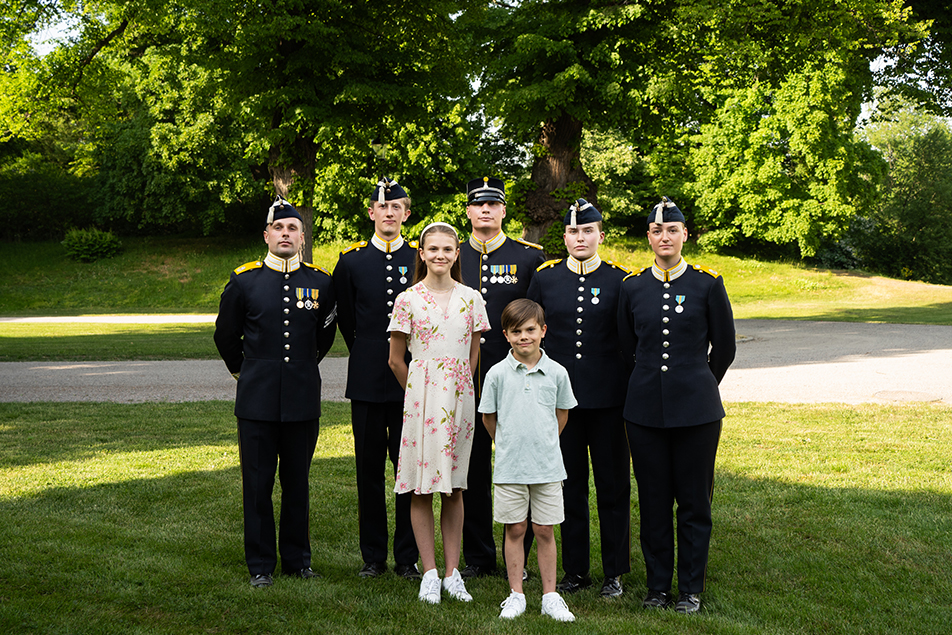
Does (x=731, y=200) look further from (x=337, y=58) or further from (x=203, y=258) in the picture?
(x=337, y=58)

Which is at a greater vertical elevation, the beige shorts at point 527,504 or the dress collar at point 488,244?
the dress collar at point 488,244

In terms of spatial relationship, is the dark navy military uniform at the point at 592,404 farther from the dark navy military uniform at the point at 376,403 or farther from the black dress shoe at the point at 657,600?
the dark navy military uniform at the point at 376,403

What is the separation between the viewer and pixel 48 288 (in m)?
33.8

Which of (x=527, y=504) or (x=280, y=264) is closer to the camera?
(x=527, y=504)

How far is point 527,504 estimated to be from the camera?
4.20 m

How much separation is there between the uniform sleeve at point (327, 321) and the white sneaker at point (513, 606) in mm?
1797

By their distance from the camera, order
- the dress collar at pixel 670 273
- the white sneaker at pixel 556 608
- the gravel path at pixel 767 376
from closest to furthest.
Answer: the white sneaker at pixel 556 608 → the dress collar at pixel 670 273 → the gravel path at pixel 767 376

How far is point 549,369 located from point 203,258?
37205 mm

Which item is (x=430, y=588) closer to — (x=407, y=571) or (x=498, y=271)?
(x=407, y=571)

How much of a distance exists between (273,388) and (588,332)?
1.85m

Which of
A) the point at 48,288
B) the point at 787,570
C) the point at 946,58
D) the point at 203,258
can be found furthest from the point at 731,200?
the point at 787,570

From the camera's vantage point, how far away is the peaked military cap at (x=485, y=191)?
15.6 ft

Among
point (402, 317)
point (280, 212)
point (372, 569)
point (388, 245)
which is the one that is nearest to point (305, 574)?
point (372, 569)

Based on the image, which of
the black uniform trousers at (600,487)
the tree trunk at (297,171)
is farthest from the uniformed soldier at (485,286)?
the tree trunk at (297,171)
